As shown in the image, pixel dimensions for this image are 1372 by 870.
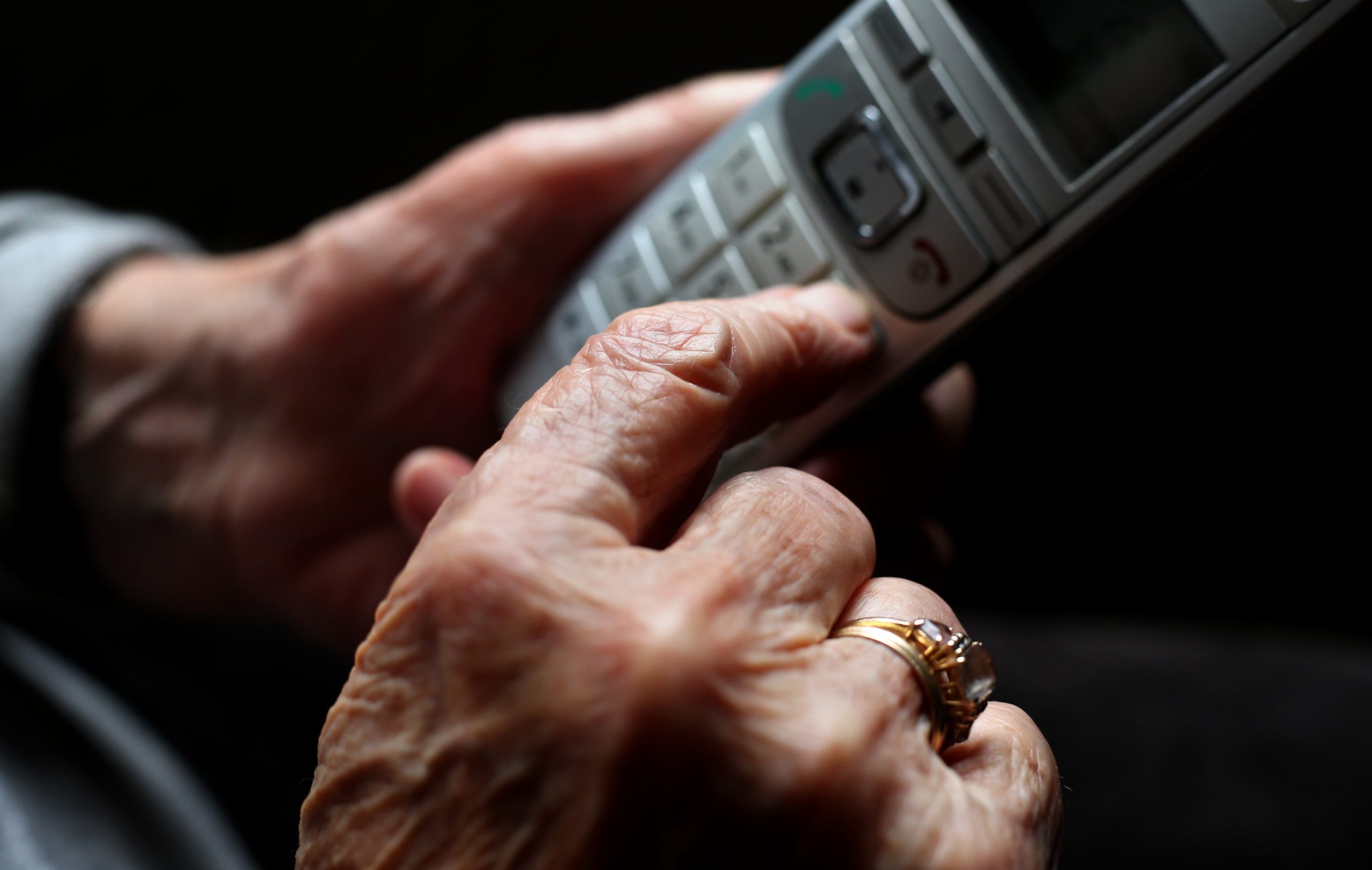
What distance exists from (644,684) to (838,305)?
24cm

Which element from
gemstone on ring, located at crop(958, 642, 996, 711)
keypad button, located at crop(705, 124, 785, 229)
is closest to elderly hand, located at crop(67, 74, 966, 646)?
keypad button, located at crop(705, 124, 785, 229)

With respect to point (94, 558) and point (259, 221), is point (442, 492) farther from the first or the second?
point (259, 221)

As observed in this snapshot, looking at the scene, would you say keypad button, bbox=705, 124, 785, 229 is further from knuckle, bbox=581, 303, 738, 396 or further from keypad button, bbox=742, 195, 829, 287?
knuckle, bbox=581, 303, 738, 396

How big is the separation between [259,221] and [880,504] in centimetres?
69

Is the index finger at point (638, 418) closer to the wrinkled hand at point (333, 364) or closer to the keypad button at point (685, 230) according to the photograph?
the keypad button at point (685, 230)

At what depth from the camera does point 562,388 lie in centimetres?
33

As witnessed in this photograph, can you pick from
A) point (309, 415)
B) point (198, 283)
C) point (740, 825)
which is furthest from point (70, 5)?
point (740, 825)

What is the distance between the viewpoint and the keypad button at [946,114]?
45 centimetres

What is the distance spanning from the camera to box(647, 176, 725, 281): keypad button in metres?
0.54

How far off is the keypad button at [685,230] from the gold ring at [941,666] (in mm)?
271

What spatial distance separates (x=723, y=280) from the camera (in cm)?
53

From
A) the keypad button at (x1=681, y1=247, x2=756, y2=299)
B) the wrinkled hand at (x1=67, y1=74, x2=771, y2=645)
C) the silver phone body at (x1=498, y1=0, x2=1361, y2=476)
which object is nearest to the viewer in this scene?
the silver phone body at (x1=498, y1=0, x2=1361, y2=476)

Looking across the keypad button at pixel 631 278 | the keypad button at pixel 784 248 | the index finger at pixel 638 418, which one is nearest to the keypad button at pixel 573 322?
the keypad button at pixel 631 278

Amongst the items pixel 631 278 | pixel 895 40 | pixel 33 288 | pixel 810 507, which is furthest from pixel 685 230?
pixel 33 288
